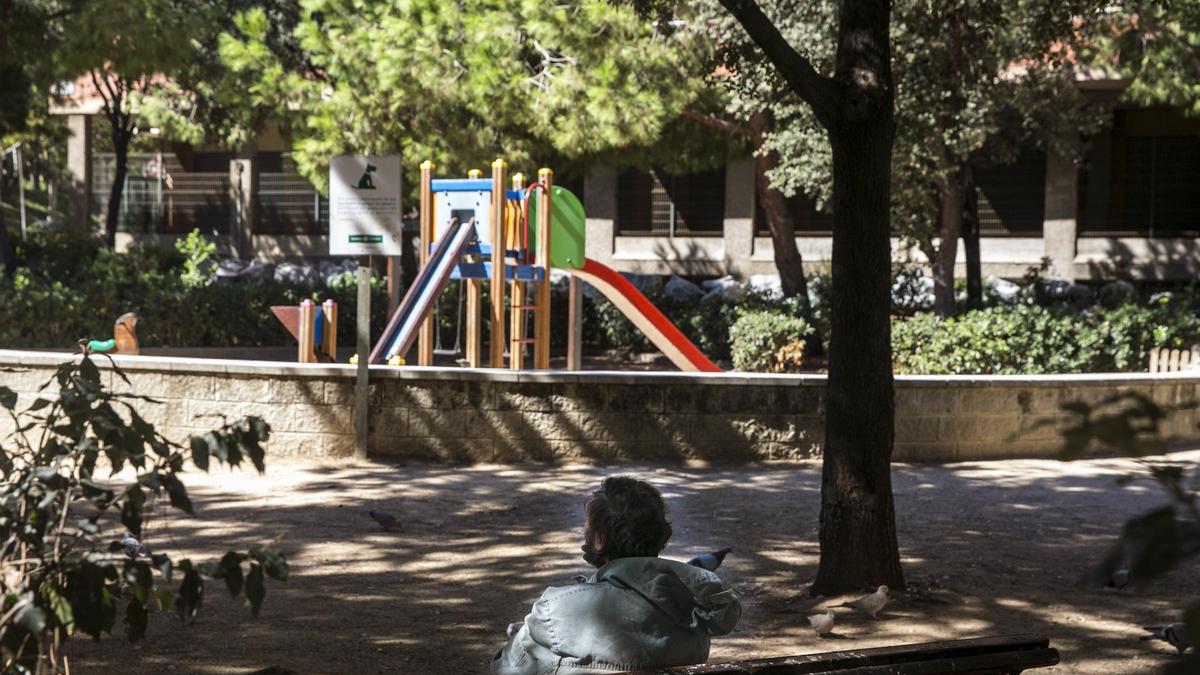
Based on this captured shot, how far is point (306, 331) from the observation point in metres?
14.1

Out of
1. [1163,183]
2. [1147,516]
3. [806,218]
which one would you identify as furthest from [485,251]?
[1163,183]

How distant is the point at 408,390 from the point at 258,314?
1019cm

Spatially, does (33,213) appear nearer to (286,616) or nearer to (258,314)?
(258,314)

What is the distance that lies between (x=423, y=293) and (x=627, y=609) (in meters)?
10.7

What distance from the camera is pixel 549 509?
29.6 feet

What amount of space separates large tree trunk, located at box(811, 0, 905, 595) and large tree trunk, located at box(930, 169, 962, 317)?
12311 millimetres

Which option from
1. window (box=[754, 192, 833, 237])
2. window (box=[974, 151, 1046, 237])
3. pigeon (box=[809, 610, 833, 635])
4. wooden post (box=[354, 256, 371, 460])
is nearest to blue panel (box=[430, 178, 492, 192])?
wooden post (box=[354, 256, 371, 460])

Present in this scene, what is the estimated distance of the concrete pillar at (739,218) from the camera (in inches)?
1158

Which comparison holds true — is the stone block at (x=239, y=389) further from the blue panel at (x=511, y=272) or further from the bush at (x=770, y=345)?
the bush at (x=770, y=345)

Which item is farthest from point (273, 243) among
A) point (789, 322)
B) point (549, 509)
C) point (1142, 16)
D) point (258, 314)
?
point (549, 509)

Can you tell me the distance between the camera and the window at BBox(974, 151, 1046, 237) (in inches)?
1108

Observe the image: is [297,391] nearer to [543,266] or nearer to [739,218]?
[543,266]

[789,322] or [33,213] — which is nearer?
[789,322]

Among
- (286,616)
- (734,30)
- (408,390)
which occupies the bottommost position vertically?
(286,616)
